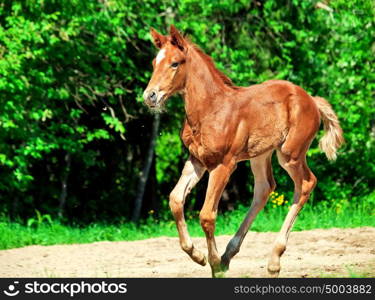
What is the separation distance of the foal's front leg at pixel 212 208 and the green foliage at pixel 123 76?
5.65m

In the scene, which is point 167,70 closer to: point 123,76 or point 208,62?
point 208,62

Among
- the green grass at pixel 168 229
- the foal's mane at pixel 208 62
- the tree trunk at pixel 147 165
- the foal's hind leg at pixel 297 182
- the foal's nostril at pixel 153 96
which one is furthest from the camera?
the tree trunk at pixel 147 165

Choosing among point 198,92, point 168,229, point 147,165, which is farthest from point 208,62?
point 147,165

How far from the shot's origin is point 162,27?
14305 millimetres

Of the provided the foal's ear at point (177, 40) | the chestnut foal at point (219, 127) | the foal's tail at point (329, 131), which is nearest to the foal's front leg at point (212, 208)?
the chestnut foal at point (219, 127)

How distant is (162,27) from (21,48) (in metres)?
3.02

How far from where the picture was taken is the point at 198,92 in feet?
23.7

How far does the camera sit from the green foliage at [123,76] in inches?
506

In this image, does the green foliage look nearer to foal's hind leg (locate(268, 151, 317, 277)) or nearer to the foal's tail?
the foal's tail

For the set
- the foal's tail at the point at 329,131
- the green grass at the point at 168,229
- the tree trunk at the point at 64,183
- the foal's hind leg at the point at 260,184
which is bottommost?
the tree trunk at the point at 64,183

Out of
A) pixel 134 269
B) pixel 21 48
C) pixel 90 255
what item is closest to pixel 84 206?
pixel 21 48

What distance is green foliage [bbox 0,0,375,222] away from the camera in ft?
42.2

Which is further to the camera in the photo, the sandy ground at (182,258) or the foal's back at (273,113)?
the sandy ground at (182,258)

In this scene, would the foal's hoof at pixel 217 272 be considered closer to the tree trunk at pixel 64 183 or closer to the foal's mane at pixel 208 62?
the foal's mane at pixel 208 62
